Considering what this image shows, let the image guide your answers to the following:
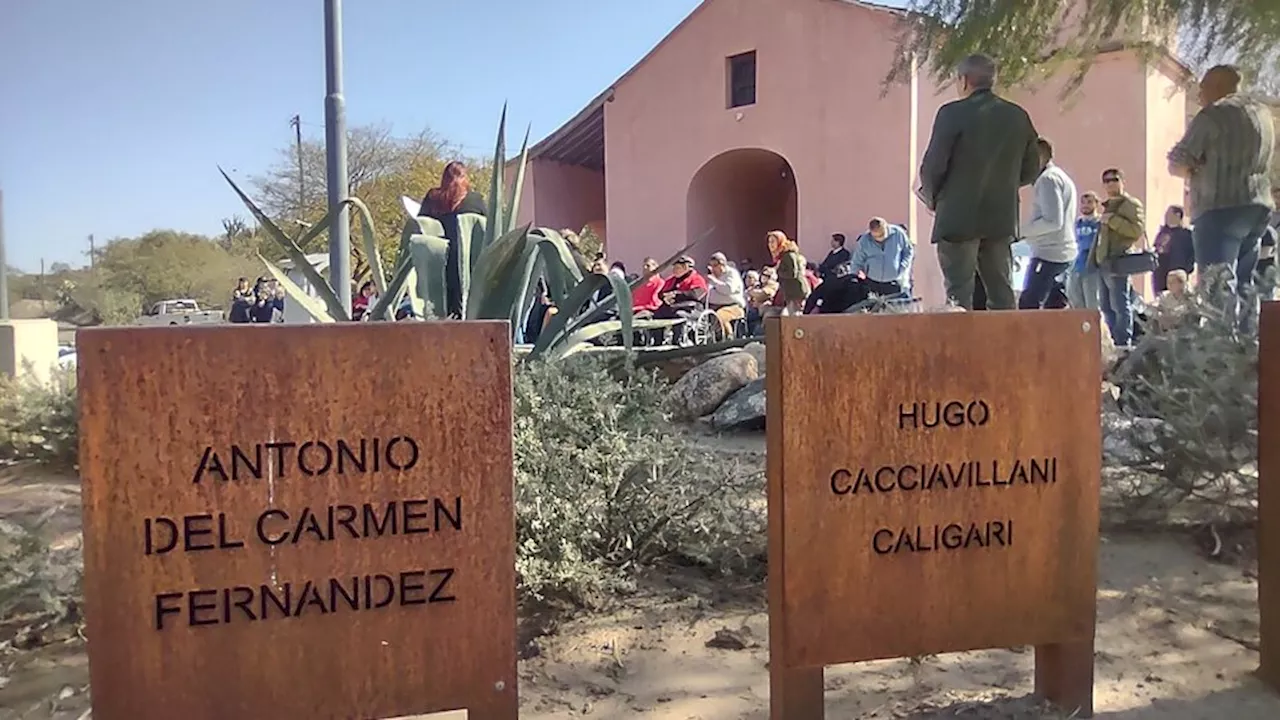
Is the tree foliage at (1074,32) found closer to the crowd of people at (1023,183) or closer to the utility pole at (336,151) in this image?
the crowd of people at (1023,183)

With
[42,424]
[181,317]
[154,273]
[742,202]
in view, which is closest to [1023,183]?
[42,424]

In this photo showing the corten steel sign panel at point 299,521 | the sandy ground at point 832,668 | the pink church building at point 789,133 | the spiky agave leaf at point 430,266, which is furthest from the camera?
the pink church building at point 789,133

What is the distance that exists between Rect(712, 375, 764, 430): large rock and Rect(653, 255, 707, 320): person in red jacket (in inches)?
175

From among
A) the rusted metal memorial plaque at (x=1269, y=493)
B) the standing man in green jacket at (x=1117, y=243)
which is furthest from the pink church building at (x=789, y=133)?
the rusted metal memorial plaque at (x=1269, y=493)

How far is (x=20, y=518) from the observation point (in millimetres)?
3816

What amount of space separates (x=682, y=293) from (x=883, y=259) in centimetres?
227

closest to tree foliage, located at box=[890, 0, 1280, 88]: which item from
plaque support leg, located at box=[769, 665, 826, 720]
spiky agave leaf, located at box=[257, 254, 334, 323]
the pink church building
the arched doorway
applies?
spiky agave leaf, located at box=[257, 254, 334, 323]

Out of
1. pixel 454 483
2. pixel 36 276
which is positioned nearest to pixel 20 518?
pixel 454 483

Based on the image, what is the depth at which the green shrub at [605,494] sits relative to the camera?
10.0 feet

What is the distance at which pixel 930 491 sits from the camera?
2447 mm

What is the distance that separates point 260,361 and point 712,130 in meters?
18.8

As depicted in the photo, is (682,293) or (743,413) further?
(682,293)

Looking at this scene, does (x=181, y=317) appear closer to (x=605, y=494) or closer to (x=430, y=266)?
(x=430, y=266)

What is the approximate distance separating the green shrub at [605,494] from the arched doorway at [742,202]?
Result: 1659 centimetres
